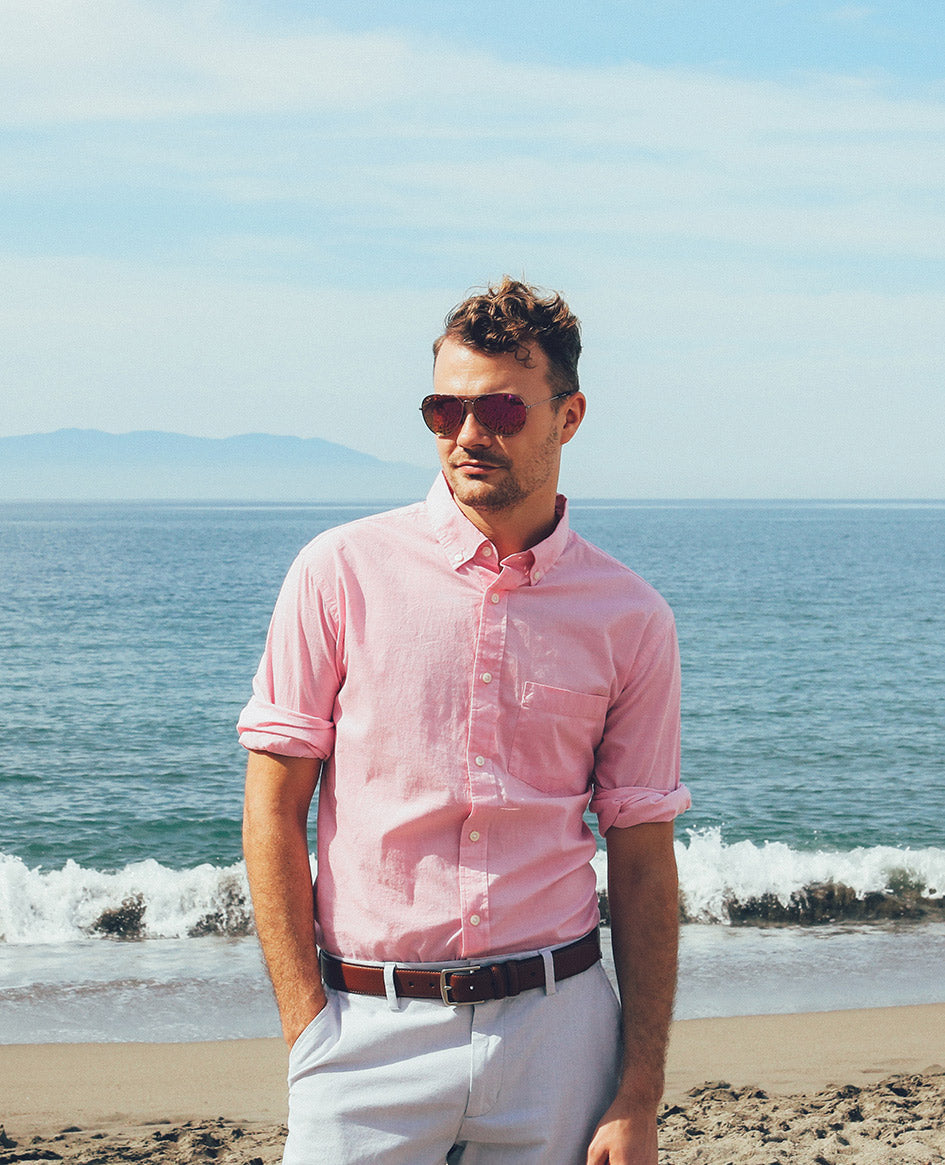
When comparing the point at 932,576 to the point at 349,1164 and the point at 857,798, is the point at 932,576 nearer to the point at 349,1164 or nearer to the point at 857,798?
the point at 857,798

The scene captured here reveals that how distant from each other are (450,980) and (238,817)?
13.4 metres

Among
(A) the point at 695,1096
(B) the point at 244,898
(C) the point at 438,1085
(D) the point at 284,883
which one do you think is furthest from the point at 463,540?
(B) the point at 244,898

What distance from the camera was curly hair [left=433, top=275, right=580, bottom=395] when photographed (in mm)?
2350

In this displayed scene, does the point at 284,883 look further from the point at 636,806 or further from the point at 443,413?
the point at 443,413

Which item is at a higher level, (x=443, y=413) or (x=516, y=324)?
(x=516, y=324)

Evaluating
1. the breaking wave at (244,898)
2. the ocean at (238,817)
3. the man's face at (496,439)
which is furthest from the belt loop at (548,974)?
the breaking wave at (244,898)

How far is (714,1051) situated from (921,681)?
24.3m

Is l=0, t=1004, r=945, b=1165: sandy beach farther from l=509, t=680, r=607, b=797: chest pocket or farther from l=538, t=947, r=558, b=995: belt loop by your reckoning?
l=509, t=680, r=607, b=797: chest pocket

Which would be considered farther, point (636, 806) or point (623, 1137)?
point (636, 806)

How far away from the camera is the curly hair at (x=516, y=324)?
2.35 m

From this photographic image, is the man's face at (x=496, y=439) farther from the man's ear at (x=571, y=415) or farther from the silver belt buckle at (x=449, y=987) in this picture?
the silver belt buckle at (x=449, y=987)

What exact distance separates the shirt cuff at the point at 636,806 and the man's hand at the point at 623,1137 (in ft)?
1.82

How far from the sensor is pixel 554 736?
7.73 feet

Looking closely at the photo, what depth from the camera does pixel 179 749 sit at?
20078 millimetres
